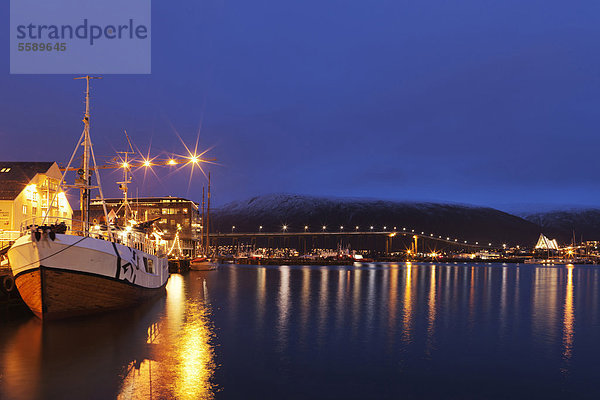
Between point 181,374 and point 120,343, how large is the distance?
6.64m

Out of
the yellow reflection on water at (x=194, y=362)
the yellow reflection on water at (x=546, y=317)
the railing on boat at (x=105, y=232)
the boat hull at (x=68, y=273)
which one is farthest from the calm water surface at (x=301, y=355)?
the railing on boat at (x=105, y=232)

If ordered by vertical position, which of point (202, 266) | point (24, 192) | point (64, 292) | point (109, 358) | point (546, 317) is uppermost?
point (24, 192)

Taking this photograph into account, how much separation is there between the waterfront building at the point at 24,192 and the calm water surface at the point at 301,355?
29.7 metres

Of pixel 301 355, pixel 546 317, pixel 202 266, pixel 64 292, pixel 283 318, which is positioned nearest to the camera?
pixel 301 355

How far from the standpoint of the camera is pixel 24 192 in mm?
54969

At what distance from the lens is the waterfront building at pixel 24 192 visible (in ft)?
173

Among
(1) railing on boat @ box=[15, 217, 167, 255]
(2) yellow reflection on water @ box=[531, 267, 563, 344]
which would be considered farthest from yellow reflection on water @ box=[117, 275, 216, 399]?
(2) yellow reflection on water @ box=[531, 267, 563, 344]

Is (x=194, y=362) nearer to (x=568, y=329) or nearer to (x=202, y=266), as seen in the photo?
(x=568, y=329)

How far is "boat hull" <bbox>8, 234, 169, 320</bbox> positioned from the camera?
24.4 metres

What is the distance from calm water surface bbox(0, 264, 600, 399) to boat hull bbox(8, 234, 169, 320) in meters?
1.10

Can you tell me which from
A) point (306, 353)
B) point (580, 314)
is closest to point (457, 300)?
point (580, 314)

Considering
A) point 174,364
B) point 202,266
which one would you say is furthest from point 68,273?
point 202,266

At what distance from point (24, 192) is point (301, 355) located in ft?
162

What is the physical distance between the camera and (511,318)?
1283 inches
